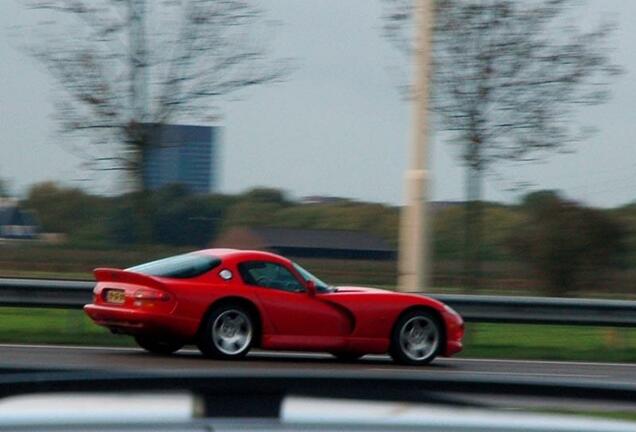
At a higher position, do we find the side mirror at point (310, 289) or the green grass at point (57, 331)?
the side mirror at point (310, 289)

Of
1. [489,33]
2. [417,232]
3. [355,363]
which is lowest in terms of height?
[355,363]

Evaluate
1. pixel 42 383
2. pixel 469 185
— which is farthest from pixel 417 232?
pixel 42 383

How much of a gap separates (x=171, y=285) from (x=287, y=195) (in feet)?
39.0

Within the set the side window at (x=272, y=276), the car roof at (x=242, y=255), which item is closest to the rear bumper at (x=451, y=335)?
the side window at (x=272, y=276)

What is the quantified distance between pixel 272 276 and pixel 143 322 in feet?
4.55

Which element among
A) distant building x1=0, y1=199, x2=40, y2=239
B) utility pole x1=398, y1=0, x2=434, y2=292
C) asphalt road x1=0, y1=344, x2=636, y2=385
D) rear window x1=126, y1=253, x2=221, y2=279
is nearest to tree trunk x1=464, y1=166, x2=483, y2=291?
utility pole x1=398, y1=0, x2=434, y2=292

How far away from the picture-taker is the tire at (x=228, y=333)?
12797 millimetres

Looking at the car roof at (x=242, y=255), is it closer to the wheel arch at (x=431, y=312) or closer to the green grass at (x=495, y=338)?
the wheel arch at (x=431, y=312)

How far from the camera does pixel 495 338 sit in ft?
57.1

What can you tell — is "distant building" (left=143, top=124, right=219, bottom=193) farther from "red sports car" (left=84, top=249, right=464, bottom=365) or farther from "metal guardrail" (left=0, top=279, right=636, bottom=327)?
"red sports car" (left=84, top=249, right=464, bottom=365)

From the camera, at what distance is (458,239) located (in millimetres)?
19250

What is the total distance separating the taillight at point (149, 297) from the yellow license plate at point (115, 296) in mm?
155

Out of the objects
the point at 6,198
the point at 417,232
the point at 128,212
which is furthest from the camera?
the point at 6,198

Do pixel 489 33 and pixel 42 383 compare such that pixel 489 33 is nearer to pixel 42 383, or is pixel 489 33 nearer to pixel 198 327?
pixel 198 327
